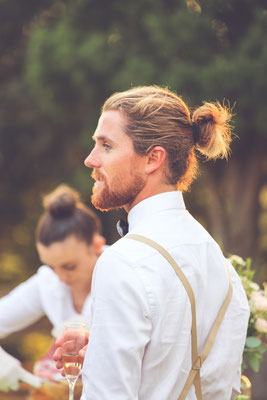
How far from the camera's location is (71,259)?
11.4 ft

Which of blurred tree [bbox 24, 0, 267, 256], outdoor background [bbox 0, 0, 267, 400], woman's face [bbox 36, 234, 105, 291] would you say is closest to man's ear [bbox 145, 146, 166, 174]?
woman's face [bbox 36, 234, 105, 291]

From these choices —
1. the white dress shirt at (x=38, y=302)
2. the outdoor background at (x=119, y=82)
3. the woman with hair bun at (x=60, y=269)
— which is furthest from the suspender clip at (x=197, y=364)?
the outdoor background at (x=119, y=82)

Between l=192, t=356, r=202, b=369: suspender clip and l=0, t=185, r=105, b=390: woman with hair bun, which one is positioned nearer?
l=192, t=356, r=202, b=369: suspender clip

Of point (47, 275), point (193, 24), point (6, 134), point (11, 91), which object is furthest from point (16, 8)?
point (47, 275)

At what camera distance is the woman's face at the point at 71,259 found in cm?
346

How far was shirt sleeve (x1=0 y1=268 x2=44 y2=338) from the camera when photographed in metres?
3.57

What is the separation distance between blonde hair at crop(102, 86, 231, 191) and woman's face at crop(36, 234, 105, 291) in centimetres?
168

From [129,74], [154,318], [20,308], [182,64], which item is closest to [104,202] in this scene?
[154,318]

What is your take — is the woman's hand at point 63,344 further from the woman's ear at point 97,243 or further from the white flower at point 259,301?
the woman's ear at point 97,243

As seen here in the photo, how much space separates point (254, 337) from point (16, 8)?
8453 millimetres

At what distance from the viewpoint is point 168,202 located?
1763mm

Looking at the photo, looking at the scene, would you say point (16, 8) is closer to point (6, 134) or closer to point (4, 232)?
point (6, 134)

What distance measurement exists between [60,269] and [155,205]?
188cm

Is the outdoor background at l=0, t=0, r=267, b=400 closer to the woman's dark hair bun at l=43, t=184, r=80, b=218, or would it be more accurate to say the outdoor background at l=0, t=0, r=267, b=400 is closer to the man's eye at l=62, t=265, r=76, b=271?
the woman's dark hair bun at l=43, t=184, r=80, b=218
